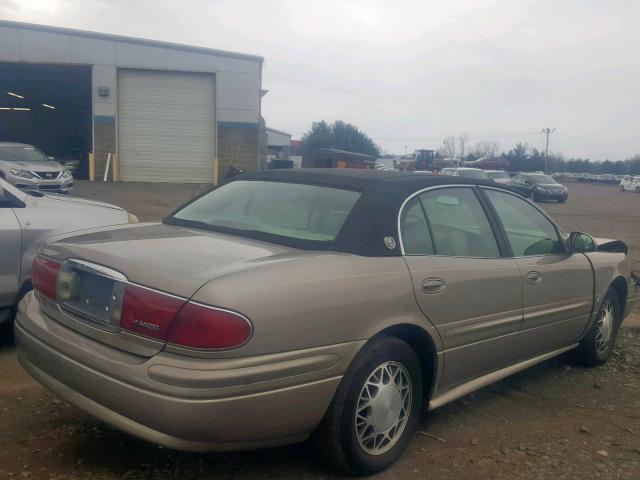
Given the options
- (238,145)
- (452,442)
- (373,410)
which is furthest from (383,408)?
(238,145)

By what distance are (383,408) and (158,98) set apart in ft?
74.9

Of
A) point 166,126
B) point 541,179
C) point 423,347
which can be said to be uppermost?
point 166,126

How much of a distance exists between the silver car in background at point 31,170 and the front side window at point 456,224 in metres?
14.8

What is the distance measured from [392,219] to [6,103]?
34816mm

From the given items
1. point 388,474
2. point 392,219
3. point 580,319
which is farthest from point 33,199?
point 580,319

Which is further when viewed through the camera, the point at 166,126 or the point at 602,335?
the point at 166,126

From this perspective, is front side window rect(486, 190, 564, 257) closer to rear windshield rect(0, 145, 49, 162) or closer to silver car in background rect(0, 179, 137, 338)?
silver car in background rect(0, 179, 137, 338)

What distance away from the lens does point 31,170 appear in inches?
686

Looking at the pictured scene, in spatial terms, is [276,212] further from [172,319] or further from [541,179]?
[541,179]

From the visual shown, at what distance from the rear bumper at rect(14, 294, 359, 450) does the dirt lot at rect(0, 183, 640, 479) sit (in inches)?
16.6

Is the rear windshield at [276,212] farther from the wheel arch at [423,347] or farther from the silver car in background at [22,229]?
the silver car in background at [22,229]

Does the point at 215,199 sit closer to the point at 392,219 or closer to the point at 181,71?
the point at 392,219

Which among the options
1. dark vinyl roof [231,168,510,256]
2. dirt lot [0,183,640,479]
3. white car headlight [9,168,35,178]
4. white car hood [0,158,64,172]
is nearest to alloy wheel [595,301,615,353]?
dirt lot [0,183,640,479]

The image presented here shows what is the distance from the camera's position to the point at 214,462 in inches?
130
